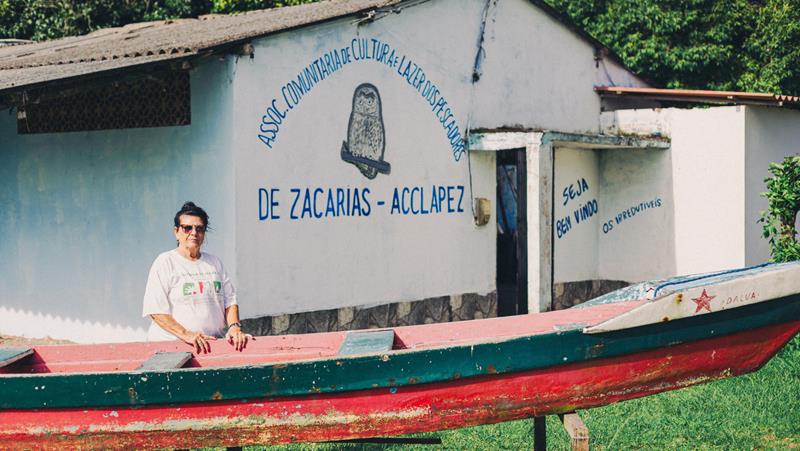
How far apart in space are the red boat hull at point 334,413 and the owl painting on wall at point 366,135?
19.1ft

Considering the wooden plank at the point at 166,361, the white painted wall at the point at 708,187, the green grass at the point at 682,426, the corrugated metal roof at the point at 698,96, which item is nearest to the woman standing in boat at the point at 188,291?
the wooden plank at the point at 166,361

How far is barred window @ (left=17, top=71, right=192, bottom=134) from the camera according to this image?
9.91 meters

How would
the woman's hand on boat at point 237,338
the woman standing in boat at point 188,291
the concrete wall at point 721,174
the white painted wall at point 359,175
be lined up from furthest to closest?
the concrete wall at point 721,174, the white painted wall at point 359,175, the woman's hand on boat at point 237,338, the woman standing in boat at point 188,291

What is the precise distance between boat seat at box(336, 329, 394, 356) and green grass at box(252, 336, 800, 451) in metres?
0.94

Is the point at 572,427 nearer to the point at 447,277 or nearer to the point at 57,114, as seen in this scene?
the point at 447,277

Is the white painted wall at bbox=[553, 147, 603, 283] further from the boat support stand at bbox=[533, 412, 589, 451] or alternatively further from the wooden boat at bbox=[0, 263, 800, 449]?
the boat support stand at bbox=[533, 412, 589, 451]

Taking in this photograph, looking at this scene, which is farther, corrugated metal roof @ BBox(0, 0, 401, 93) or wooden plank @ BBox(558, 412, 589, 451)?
corrugated metal roof @ BBox(0, 0, 401, 93)

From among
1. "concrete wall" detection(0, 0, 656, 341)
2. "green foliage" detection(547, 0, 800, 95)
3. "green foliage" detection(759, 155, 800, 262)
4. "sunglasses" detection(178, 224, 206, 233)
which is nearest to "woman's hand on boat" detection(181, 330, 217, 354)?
"sunglasses" detection(178, 224, 206, 233)

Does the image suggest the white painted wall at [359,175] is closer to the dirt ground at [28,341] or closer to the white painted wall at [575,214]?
the white painted wall at [575,214]

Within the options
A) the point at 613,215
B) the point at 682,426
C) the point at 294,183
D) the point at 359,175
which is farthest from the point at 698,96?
the point at 682,426

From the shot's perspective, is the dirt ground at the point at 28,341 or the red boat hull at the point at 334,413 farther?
the dirt ground at the point at 28,341

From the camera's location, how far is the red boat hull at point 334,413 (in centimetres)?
489

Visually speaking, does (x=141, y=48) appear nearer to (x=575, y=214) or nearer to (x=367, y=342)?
(x=367, y=342)

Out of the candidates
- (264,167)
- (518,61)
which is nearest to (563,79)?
(518,61)
